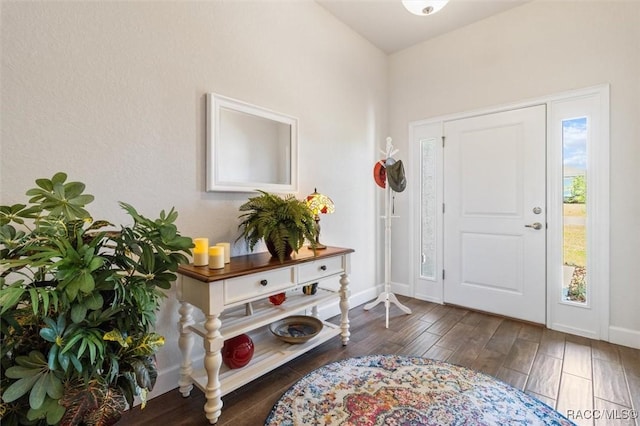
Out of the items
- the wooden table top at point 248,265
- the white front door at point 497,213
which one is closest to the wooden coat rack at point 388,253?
the white front door at point 497,213

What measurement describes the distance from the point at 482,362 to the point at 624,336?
1.24 m

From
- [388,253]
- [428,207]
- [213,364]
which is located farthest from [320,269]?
[428,207]

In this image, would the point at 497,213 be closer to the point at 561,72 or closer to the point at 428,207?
the point at 428,207

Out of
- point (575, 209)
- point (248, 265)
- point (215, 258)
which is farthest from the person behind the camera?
point (575, 209)

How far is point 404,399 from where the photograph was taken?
1.64 meters

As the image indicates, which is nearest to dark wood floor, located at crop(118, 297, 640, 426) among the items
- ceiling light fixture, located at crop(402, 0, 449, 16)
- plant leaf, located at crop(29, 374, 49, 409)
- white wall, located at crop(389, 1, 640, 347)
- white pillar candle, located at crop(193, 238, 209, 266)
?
white wall, located at crop(389, 1, 640, 347)

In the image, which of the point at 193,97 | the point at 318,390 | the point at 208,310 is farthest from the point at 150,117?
the point at 318,390

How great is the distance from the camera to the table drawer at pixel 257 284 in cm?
156

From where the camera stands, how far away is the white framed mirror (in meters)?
1.90

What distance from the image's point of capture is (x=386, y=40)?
10.7 feet

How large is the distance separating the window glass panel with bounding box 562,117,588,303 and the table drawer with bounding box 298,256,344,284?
200 centimetres

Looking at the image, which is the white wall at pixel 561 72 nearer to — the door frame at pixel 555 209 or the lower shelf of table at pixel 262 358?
the door frame at pixel 555 209

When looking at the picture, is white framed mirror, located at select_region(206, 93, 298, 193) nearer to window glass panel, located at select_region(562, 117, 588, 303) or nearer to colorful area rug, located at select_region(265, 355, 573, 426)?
colorful area rug, located at select_region(265, 355, 573, 426)

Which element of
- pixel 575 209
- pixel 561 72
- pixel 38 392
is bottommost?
pixel 38 392
